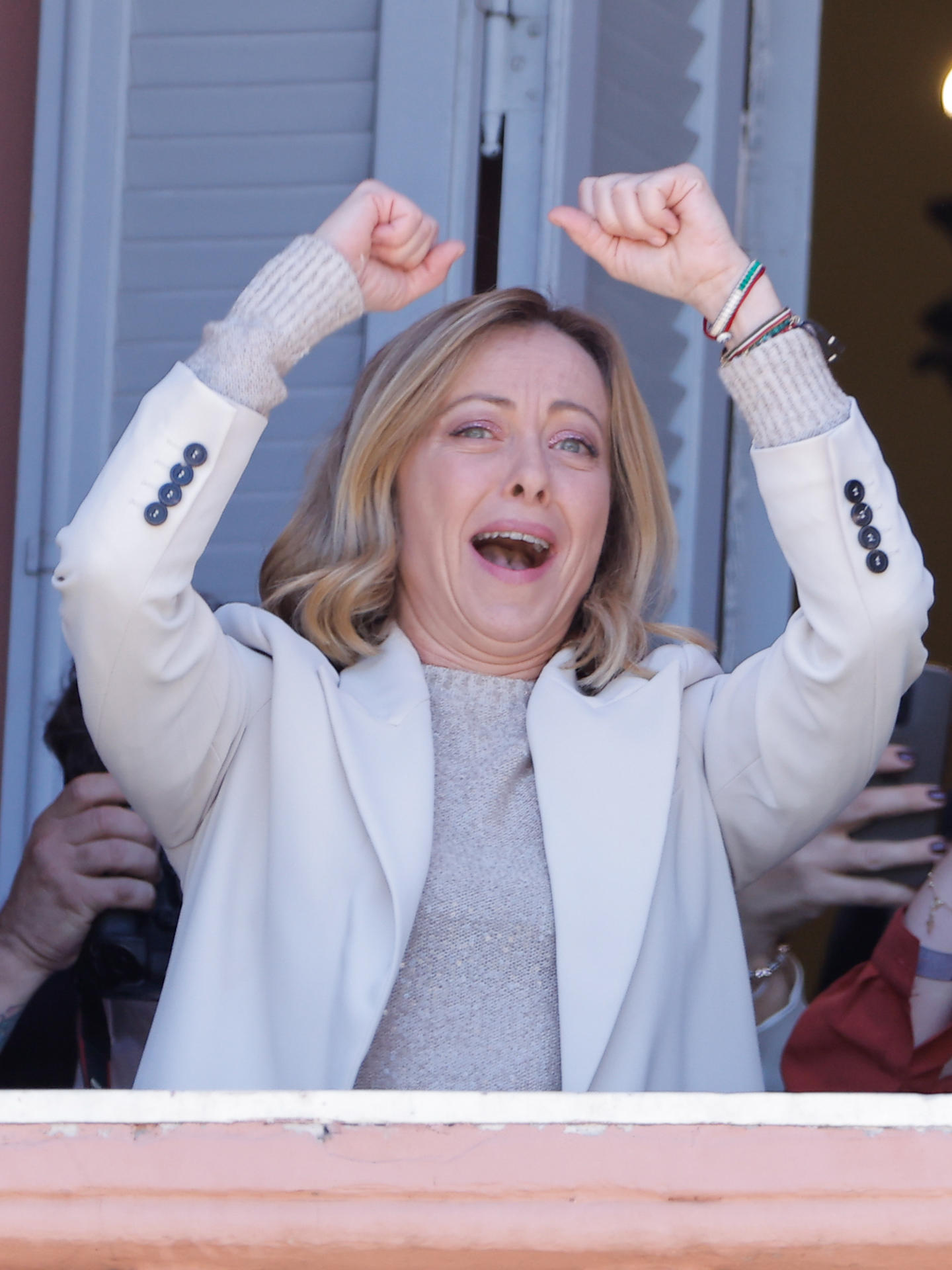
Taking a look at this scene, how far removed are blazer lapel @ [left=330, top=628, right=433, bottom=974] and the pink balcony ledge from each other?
0.63 meters

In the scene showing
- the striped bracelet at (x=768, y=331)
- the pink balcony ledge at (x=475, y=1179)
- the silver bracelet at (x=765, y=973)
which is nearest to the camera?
the pink balcony ledge at (x=475, y=1179)

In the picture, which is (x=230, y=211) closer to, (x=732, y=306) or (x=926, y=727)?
(x=732, y=306)

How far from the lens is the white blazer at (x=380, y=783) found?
151 centimetres

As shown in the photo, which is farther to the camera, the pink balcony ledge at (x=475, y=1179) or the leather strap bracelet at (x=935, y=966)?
the leather strap bracelet at (x=935, y=966)

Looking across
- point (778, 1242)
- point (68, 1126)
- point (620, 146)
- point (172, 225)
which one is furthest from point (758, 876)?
point (172, 225)

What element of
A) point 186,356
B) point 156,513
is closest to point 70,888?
point 156,513

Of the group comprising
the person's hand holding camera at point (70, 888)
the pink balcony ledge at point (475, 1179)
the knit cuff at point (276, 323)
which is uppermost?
the knit cuff at point (276, 323)

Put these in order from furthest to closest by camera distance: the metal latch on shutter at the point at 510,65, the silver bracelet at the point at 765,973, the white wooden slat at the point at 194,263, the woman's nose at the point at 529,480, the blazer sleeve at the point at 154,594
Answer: the white wooden slat at the point at 194,263, the metal latch on shutter at the point at 510,65, the silver bracelet at the point at 765,973, the woman's nose at the point at 529,480, the blazer sleeve at the point at 154,594

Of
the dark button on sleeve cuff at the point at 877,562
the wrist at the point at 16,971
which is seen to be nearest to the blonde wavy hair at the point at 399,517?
the dark button on sleeve cuff at the point at 877,562

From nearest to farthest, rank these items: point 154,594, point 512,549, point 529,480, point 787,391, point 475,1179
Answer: point 475,1179, point 154,594, point 787,391, point 529,480, point 512,549

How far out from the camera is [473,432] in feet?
6.27

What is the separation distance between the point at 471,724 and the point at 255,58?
128 centimetres

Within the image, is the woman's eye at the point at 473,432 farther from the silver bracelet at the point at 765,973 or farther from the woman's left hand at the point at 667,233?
the silver bracelet at the point at 765,973

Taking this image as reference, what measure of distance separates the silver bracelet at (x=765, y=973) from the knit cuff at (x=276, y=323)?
0.84 metres
